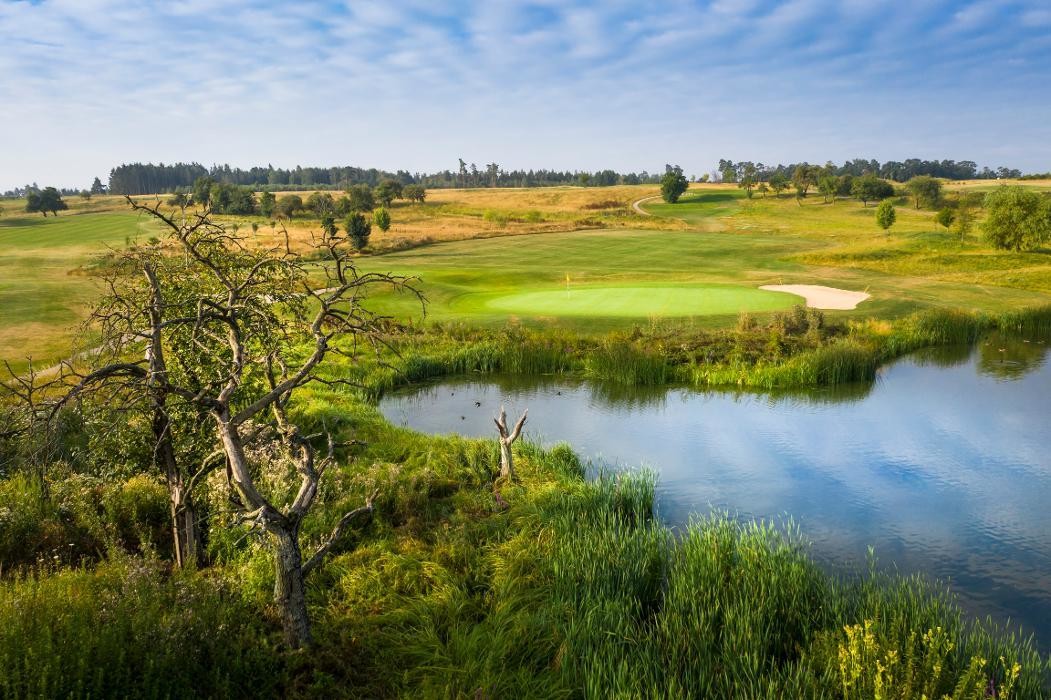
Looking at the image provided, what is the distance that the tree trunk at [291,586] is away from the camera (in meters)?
7.34

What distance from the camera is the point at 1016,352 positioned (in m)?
27.7

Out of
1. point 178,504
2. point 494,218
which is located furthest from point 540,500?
point 494,218

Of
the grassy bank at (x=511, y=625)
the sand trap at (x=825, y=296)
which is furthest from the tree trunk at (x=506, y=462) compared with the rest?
the sand trap at (x=825, y=296)

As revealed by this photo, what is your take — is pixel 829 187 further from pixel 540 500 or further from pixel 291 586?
pixel 291 586

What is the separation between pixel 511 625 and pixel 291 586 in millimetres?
3030

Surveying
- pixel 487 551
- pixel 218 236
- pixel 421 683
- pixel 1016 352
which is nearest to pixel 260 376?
pixel 218 236

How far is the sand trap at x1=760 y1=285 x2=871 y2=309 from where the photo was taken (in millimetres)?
33719

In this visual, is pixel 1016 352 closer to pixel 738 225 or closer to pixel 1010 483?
pixel 1010 483

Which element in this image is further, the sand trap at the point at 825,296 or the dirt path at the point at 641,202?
the dirt path at the point at 641,202

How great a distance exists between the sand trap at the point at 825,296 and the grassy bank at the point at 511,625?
2479 centimetres

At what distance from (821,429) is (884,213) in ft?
164

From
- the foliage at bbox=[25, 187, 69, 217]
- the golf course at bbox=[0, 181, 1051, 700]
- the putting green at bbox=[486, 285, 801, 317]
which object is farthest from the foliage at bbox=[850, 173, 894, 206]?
the foliage at bbox=[25, 187, 69, 217]

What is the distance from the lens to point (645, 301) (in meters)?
34.5

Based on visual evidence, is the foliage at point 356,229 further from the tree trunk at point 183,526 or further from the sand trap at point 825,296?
the tree trunk at point 183,526
